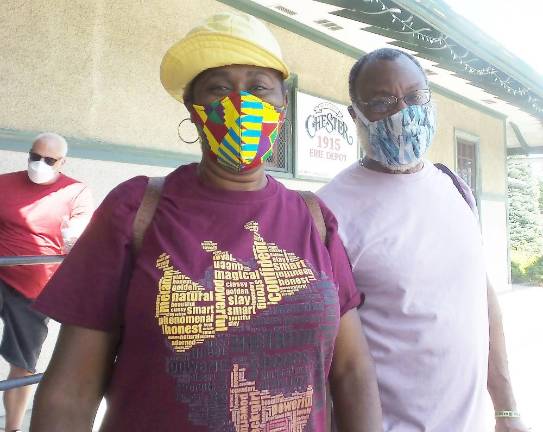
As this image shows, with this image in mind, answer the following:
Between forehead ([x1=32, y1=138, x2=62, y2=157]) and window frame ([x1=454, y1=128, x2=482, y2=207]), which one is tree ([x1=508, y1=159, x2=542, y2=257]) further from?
forehead ([x1=32, y1=138, x2=62, y2=157])

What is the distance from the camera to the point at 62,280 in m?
1.10

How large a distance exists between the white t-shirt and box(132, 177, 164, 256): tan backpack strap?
66 cm

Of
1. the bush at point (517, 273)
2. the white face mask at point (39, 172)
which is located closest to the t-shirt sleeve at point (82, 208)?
the white face mask at point (39, 172)

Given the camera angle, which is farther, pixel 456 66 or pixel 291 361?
pixel 456 66

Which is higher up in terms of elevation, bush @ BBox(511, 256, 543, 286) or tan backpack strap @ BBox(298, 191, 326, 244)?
bush @ BBox(511, 256, 543, 286)

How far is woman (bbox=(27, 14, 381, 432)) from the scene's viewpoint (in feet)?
3.49

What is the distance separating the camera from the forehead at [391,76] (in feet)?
5.67

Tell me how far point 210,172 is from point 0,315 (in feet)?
9.92

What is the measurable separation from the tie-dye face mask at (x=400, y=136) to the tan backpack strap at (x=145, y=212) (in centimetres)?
87

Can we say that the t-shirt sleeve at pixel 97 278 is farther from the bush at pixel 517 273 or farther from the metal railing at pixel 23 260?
the bush at pixel 517 273

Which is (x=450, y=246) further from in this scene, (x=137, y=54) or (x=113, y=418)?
(x=137, y=54)

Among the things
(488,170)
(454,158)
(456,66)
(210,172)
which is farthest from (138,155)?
(488,170)

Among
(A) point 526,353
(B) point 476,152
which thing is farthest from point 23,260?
(B) point 476,152

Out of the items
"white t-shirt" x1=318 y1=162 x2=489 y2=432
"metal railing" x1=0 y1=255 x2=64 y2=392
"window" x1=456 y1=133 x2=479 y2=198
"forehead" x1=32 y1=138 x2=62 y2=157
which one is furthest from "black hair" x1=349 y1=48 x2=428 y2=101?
"window" x1=456 y1=133 x2=479 y2=198
